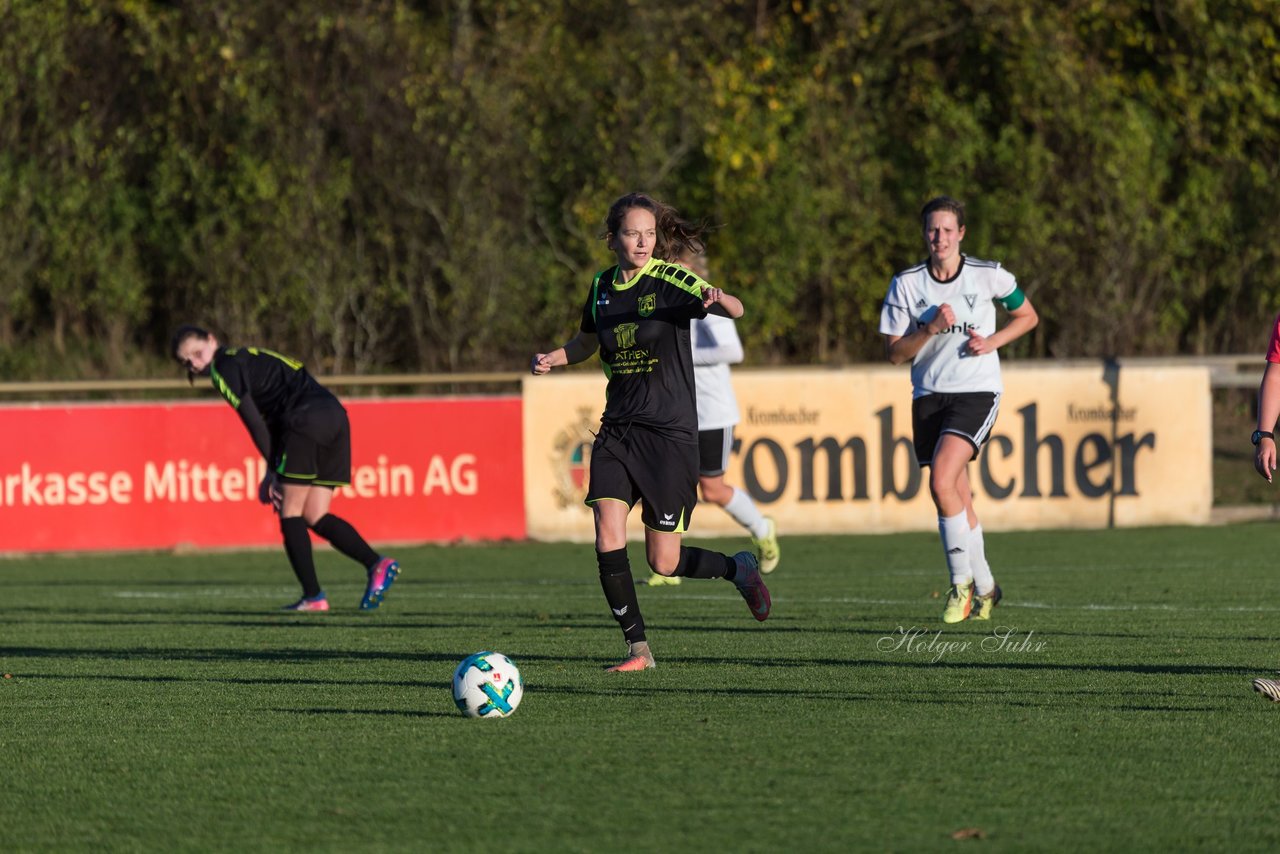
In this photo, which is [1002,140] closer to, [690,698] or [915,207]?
[915,207]

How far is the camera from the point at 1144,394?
1786cm

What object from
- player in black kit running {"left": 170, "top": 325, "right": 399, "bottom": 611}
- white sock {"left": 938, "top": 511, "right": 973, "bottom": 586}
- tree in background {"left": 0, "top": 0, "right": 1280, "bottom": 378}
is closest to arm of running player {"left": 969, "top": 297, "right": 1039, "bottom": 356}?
white sock {"left": 938, "top": 511, "right": 973, "bottom": 586}

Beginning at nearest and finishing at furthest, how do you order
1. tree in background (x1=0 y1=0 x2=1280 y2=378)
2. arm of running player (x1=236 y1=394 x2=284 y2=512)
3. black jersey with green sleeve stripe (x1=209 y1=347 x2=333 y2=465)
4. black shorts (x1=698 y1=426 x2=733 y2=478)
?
arm of running player (x1=236 y1=394 x2=284 y2=512) < black jersey with green sleeve stripe (x1=209 y1=347 x2=333 y2=465) < black shorts (x1=698 y1=426 x2=733 y2=478) < tree in background (x1=0 y1=0 x2=1280 y2=378)

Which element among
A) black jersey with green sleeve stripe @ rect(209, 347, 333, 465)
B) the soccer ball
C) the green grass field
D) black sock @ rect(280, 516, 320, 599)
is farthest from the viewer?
black sock @ rect(280, 516, 320, 599)

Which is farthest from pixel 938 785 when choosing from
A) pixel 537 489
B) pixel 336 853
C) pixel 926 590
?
pixel 537 489

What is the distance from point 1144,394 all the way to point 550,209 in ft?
36.8

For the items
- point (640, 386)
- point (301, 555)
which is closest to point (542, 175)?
point (301, 555)

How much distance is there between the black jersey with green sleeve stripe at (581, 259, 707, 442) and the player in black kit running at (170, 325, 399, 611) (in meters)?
3.77

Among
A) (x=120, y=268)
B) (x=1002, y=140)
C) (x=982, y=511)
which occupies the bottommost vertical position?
(x=982, y=511)

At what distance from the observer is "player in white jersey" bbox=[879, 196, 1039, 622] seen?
9305 millimetres

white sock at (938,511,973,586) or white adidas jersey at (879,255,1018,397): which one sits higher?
white adidas jersey at (879,255,1018,397)

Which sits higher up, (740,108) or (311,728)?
(740,108)

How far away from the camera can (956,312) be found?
30.8 ft

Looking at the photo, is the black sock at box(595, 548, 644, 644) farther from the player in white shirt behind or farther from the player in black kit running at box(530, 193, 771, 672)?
the player in white shirt behind
